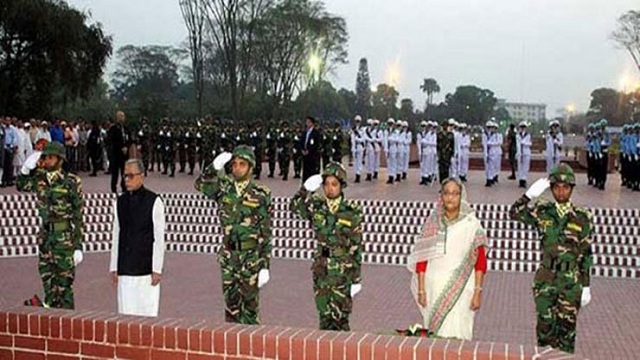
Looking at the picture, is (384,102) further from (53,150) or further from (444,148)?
(53,150)

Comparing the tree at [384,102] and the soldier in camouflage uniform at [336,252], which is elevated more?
the tree at [384,102]

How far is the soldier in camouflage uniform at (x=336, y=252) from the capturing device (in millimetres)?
5855

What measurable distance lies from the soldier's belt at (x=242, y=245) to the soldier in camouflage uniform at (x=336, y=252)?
515 mm

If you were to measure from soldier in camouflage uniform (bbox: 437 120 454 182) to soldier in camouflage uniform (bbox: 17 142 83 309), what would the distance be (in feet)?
38.9

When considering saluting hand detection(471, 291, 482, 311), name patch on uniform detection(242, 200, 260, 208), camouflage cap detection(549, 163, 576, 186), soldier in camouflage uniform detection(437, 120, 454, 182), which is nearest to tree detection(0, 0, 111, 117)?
soldier in camouflage uniform detection(437, 120, 454, 182)

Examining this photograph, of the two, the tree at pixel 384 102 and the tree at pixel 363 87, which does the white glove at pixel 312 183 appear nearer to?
the tree at pixel 384 102

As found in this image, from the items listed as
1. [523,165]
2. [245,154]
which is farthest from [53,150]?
[523,165]

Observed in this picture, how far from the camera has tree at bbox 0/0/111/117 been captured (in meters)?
25.6

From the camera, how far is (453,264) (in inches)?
197

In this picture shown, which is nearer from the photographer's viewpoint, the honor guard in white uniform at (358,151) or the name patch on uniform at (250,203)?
the name patch on uniform at (250,203)

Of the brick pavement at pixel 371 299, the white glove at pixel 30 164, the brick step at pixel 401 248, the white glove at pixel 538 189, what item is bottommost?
the brick pavement at pixel 371 299

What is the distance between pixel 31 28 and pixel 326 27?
24682 millimetres

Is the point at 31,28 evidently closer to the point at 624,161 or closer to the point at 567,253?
the point at 624,161

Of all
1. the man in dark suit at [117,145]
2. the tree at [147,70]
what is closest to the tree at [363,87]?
the tree at [147,70]
